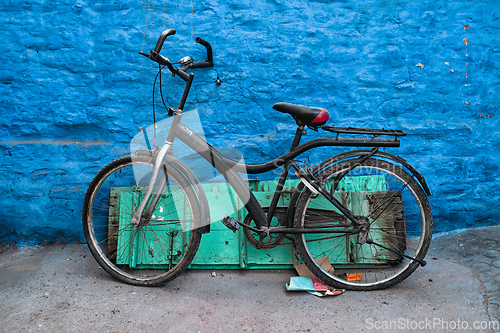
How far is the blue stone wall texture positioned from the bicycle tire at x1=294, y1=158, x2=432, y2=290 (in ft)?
1.83

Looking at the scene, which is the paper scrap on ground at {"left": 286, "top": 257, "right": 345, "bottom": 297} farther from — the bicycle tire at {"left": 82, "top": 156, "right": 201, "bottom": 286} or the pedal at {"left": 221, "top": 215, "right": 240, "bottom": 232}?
the bicycle tire at {"left": 82, "top": 156, "right": 201, "bottom": 286}

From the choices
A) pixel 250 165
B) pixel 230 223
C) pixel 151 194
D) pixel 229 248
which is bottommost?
pixel 229 248

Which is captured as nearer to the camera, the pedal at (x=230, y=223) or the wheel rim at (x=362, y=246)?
the pedal at (x=230, y=223)

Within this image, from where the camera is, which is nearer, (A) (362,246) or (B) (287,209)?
(B) (287,209)

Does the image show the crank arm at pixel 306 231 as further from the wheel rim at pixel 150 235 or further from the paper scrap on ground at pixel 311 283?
the wheel rim at pixel 150 235

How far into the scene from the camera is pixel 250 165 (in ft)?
8.91

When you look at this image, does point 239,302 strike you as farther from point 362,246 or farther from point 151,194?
point 362,246

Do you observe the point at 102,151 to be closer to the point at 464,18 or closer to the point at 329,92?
the point at 329,92

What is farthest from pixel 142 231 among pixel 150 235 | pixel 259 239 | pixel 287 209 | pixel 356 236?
pixel 356 236

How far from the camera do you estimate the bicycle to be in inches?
102

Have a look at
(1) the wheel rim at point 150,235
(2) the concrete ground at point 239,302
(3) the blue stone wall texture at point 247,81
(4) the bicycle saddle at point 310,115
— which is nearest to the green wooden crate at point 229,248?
(1) the wheel rim at point 150,235

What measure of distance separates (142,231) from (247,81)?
1.72m

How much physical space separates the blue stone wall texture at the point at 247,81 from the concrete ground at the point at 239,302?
0.76m

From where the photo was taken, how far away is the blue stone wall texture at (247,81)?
3.15 metres
